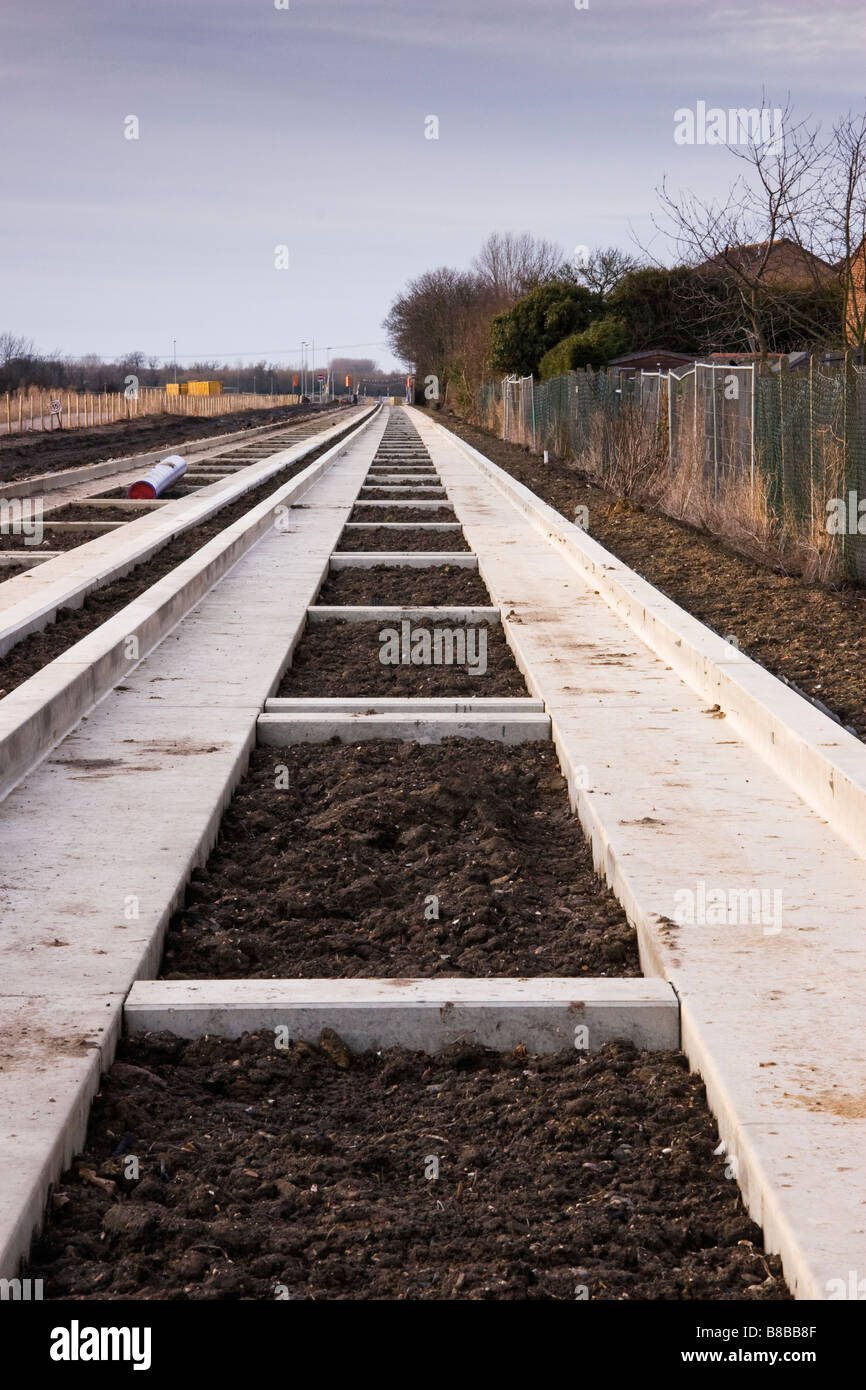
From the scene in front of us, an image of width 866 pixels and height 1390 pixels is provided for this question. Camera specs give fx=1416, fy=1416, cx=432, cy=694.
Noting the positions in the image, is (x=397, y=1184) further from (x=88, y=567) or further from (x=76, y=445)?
(x=76, y=445)

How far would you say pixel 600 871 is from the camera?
203 inches

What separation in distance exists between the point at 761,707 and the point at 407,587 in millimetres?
5489

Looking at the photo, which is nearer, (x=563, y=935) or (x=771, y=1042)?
(x=771, y=1042)

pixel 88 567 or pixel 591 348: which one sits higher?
pixel 591 348

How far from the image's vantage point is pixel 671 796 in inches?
225

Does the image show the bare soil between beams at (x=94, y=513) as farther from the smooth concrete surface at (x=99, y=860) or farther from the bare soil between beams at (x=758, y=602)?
the smooth concrete surface at (x=99, y=860)

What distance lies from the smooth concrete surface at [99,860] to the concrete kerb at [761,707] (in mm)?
2297

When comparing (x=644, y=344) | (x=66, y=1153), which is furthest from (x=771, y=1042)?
(x=644, y=344)

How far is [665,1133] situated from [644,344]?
1947 inches

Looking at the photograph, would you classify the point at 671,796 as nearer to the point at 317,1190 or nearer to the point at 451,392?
the point at 317,1190

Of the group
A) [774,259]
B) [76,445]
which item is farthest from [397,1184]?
[76,445]

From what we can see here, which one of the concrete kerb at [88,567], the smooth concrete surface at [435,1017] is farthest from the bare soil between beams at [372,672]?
the smooth concrete surface at [435,1017]

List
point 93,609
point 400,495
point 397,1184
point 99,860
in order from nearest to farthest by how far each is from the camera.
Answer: point 397,1184
point 99,860
point 93,609
point 400,495

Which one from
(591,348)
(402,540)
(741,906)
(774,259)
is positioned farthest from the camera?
(591,348)
